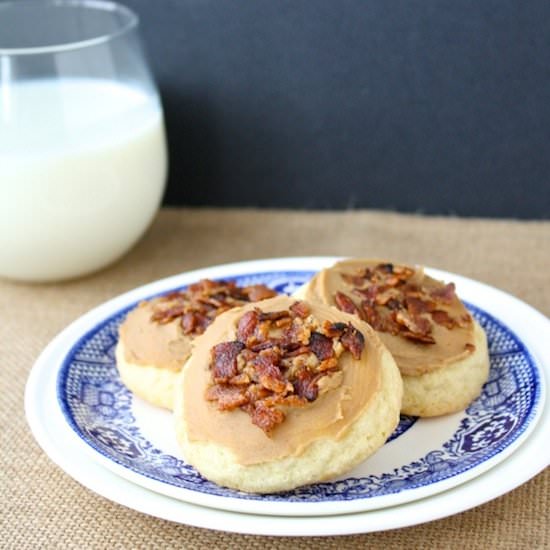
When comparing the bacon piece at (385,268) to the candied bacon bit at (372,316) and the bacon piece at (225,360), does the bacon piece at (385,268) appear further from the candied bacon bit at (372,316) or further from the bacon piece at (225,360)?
the bacon piece at (225,360)

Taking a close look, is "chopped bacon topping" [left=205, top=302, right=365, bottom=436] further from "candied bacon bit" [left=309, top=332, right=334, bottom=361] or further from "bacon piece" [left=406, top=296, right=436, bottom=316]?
"bacon piece" [left=406, top=296, right=436, bottom=316]

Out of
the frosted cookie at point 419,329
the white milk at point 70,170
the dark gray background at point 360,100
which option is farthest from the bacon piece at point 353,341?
the dark gray background at point 360,100

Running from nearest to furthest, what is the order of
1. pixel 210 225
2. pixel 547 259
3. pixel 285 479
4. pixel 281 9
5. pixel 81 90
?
1. pixel 285 479
2. pixel 81 90
3. pixel 547 259
4. pixel 281 9
5. pixel 210 225

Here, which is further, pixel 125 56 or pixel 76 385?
pixel 125 56

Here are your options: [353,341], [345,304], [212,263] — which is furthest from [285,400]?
[212,263]

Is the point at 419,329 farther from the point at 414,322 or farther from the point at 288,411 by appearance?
the point at 288,411

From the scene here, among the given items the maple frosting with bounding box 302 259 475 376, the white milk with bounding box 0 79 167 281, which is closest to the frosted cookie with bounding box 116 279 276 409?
the maple frosting with bounding box 302 259 475 376

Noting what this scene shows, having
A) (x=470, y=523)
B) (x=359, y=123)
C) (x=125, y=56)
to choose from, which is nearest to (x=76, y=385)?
(x=470, y=523)

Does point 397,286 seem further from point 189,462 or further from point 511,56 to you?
point 511,56
